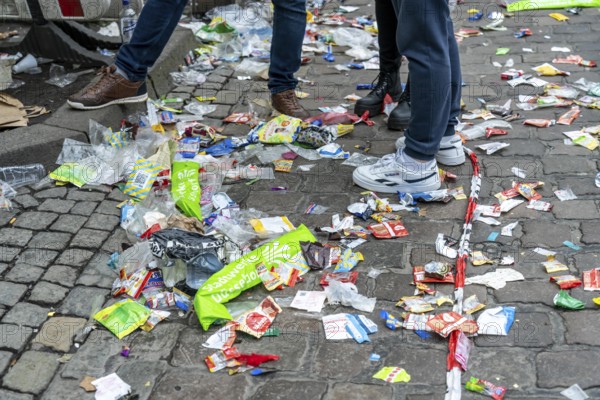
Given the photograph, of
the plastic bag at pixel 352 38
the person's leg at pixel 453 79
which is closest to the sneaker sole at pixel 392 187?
the person's leg at pixel 453 79

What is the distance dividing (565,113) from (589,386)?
244 cm

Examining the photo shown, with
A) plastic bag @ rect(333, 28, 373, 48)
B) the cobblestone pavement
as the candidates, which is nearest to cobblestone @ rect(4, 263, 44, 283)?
Answer: the cobblestone pavement

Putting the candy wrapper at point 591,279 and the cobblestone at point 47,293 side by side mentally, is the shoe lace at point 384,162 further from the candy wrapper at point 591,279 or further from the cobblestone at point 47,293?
the cobblestone at point 47,293

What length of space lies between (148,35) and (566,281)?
259 cm

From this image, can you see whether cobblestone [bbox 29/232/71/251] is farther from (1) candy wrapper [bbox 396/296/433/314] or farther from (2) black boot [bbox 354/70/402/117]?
(2) black boot [bbox 354/70/402/117]

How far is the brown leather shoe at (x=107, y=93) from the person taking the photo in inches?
156

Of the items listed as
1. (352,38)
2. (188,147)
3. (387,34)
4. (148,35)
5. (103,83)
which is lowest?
(352,38)

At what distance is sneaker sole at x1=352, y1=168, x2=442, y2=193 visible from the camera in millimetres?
3373

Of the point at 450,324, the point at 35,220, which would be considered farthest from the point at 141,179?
the point at 450,324

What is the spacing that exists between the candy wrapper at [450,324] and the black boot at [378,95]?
2044 millimetres

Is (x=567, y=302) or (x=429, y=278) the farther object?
(x=429, y=278)

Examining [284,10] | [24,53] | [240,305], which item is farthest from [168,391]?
[24,53]

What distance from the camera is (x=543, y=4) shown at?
634 cm

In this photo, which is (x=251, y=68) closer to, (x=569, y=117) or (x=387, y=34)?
(x=387, y=34)
